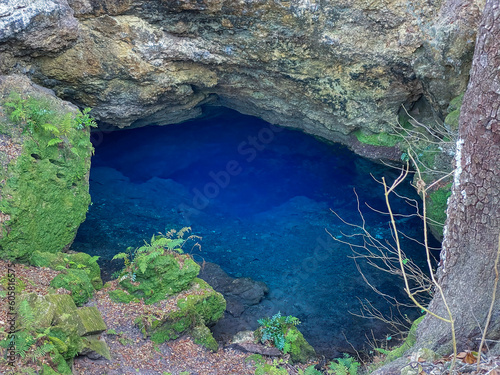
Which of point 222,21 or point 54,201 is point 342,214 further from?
point 54,201

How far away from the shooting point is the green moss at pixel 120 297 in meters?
7.86

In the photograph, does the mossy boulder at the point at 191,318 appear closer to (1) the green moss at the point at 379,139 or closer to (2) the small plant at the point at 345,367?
(2) the small plant at the point at 345,367

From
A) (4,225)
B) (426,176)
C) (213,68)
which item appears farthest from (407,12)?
(4,225)

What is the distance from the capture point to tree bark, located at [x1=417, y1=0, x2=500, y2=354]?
454 centimetres

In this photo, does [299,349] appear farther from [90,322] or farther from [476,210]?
[476,210]

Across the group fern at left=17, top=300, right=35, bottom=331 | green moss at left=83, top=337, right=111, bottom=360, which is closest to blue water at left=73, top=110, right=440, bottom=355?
green moss at left=83, top=337, right=111, bottom=360

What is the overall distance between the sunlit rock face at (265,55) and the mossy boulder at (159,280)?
16.8 ft

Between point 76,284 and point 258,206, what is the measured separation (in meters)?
5.96

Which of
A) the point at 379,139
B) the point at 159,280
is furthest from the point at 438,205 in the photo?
the point at 159,280

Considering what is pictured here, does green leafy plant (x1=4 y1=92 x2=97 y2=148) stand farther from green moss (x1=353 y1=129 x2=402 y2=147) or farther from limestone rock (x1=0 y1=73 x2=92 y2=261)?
green moss (x1=353 y1=129 x2=402 y2=147)

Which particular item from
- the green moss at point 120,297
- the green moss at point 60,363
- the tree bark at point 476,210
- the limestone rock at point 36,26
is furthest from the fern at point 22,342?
the limestone rock at point 36,26

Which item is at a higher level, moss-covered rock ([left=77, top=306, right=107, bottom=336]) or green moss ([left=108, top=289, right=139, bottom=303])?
moss-covered rock ([left=77, top=306, right=107, bottom=336])

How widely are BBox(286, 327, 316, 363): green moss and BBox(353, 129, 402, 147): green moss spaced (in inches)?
244

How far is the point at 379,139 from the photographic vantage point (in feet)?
39.4
